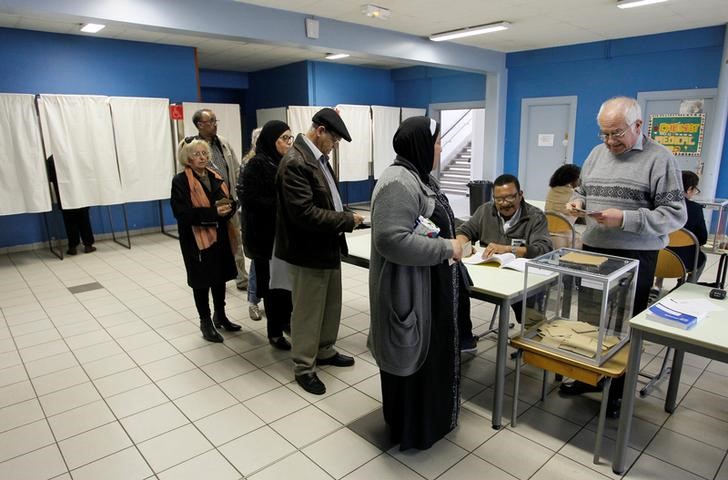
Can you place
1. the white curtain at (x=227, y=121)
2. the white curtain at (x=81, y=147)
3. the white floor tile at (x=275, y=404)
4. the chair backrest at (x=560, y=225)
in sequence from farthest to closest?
the white curtain at (x=227, y=121), the white curtain at (x=81, y=147), the chair backrest at (x=560, y=225), the white floor tile at (x=275, y=404)

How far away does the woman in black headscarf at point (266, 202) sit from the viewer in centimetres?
302

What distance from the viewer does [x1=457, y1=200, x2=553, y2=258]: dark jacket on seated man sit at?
2.71 metres

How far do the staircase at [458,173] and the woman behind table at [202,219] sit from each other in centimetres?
848

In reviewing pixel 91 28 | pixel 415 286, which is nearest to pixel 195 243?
pixel 415 286

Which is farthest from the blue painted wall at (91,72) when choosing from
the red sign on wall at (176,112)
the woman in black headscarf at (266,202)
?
the woman in black headscarf at (266,202)

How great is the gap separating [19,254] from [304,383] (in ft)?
17.3

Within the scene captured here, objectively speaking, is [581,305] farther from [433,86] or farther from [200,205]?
[433,86]

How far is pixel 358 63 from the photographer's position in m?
8.95

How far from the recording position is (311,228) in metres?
2.36

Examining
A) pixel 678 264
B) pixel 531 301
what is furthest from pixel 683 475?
pixel 678 264

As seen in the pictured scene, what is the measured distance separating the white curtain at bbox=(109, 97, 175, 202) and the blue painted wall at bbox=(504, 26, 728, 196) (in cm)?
566

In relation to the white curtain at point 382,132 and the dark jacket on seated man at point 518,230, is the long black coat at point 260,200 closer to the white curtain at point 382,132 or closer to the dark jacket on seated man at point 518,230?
the dark jacket on seated man at point 518,230

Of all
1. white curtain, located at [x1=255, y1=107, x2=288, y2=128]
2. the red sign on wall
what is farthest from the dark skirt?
white curtain, located at [x1=255, y1=107, x2=288, y2=128]

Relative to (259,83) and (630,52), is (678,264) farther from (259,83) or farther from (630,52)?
(259,83)
